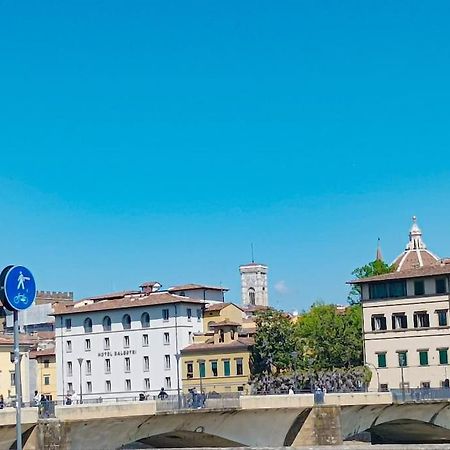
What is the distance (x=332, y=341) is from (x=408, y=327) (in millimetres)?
13527

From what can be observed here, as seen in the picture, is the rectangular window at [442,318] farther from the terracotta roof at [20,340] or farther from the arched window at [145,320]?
the terracotta roof at [20,340]

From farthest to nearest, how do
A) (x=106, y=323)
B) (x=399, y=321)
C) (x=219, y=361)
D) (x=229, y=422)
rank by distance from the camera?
(x=106, y=323) < (x=219, y=361) < (x=399, y=321) < (x=229, y=422)

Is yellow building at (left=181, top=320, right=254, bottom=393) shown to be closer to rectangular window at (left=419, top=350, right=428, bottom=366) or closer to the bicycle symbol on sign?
rectangular window at (left=419, top=350, right=428, bottom=366)

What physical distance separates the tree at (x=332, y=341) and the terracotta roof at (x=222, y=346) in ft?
15.8

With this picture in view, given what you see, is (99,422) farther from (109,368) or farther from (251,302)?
(251,302)

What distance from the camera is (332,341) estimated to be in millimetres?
87438

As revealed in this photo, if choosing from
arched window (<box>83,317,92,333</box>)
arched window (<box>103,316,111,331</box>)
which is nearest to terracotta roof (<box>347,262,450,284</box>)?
arched window (<box>103,316,111,331</box>)

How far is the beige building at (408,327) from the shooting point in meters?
73.6

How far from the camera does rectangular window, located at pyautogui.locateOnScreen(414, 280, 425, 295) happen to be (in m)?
74.9

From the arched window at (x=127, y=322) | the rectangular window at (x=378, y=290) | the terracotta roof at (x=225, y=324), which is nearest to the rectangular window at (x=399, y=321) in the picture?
the rectangular window at (x=378, y=290)

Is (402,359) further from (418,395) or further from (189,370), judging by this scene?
(418,395)

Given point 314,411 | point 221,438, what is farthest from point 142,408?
point 314,411

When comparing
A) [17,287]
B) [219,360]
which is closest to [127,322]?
[219,360]

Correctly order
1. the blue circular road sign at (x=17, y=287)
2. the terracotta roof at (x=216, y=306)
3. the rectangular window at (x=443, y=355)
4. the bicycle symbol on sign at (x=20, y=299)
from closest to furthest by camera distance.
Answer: the blue circular road sign at (x=17, y=287) → the bicycle symbol on sign at (x=20, y=299) → the rectangular window at (x=443, y=355) → the terracotta roof at (x=216, y=306)
